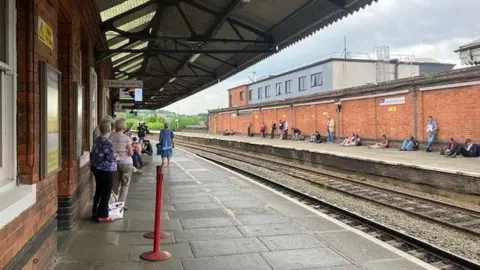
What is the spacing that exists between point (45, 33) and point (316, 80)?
43798 mm

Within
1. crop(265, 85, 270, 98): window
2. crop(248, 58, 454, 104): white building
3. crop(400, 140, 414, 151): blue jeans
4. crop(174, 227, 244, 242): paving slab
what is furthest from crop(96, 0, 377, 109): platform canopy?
crop(265, 85, 270, 98): window

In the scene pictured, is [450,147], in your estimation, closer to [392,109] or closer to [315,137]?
[392,109]

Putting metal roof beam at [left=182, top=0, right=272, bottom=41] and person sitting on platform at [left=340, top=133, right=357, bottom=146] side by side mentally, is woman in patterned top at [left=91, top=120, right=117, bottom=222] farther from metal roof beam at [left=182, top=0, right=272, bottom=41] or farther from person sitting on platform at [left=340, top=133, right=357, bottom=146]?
person sitting on platform at [left=340, top=133, right=357, bottom=146]

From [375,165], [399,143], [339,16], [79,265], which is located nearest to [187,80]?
[375,165]

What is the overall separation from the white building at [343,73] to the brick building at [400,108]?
36.2 feet

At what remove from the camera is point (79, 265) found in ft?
14.4

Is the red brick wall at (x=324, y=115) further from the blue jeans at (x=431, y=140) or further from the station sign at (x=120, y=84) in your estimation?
the station sign at (x=120, y=84)

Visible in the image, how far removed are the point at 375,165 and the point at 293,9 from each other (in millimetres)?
7606

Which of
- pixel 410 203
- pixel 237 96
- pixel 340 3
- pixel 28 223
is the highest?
pixel 237 96

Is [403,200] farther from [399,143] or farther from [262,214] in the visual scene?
[399,143]

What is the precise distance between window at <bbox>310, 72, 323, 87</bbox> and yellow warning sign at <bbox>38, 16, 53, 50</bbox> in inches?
1679

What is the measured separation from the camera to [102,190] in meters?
6.19

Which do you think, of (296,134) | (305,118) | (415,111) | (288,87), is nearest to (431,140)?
(415,111)

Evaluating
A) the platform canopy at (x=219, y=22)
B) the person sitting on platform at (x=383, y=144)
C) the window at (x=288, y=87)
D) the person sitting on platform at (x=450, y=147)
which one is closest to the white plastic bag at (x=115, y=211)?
the platform canopy at (x=219, y=22)
